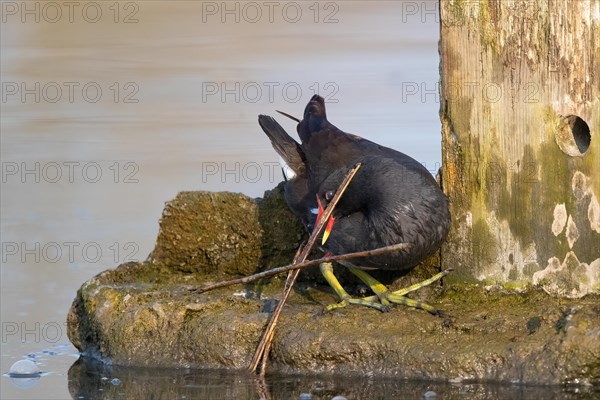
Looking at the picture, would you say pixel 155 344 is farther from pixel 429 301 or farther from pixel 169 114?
pixel 169 114

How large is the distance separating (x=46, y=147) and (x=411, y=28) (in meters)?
4.95

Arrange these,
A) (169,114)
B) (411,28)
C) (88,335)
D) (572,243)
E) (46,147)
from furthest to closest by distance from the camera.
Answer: (411,28) < (169,114) < (46,147) < (88,335) < (572,243)

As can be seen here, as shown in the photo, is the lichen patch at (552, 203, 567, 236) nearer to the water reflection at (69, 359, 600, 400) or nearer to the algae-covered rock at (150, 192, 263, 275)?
the water reflection at (69, 359, 600, 400)

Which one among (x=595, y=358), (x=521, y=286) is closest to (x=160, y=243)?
(x=521, y=286)

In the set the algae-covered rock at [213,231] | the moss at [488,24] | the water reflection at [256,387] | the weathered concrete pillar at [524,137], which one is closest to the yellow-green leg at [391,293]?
the weathered concrete pillar at [524,137]

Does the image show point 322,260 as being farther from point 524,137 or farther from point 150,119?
point 150,119

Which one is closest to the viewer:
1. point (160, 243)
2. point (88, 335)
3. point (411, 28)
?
point (88, 335)

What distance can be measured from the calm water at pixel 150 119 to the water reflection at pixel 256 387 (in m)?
0.01

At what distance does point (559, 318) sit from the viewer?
4816 millimetres

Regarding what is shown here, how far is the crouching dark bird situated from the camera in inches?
211

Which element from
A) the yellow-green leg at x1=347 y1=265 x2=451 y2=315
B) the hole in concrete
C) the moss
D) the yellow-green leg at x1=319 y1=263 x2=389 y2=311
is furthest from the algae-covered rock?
the hole in concrete

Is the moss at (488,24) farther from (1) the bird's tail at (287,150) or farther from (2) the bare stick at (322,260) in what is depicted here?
(1) the bird's tail at (287,150)

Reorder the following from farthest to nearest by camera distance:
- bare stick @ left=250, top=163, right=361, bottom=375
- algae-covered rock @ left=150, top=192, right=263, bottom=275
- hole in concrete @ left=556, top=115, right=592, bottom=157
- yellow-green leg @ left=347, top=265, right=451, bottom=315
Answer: algae-covered rock @ left=150, top=192, right=263, bottom=275 → yellow-green leg @ left=347, top=265, right=451, bottom=315 → hole in concrete @ left=556, top=115, right=592, bottom=157 → bare stick @ left=250, top=163, right=361, bottom=375

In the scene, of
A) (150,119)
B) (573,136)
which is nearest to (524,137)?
(573,136)
